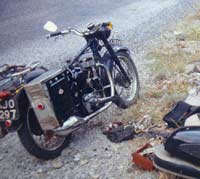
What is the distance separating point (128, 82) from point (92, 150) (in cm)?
130

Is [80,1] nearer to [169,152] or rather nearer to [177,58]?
[177,58]

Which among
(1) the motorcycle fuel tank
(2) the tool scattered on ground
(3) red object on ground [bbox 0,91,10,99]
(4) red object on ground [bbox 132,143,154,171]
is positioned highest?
(3) red object on ground [bbox 0,91,10,99]

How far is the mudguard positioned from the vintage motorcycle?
1091 millimetres

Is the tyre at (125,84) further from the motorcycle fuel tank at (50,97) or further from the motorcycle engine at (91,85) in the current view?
the motorcycle fuel tank at (50,97)

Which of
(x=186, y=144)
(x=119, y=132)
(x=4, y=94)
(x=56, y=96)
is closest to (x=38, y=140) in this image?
(x=56, y=96)

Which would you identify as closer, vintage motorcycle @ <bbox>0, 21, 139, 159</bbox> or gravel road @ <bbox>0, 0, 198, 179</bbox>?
vintage motorcycle @ <bbox>0, 21, 139, 159</bbox>

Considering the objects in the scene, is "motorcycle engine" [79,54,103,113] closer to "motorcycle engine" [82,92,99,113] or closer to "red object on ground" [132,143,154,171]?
"motorcycle engine" [82,92,99,113]

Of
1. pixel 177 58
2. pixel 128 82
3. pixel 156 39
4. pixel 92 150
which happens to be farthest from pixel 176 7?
pixel 92 150

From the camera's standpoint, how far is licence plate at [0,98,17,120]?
355cm

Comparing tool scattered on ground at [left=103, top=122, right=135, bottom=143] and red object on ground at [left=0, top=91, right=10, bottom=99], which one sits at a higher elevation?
red object on ground at [left=0, top=91, right=10, bottom=99]

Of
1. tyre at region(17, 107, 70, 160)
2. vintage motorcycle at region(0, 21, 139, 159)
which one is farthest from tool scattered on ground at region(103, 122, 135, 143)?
tyre at region(17, 107, 70, 160)

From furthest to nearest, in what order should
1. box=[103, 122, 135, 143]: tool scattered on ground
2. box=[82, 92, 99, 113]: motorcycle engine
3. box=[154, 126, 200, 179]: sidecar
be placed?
box=[82, 92, 99, 113]: motorcycle engine, box=[103, 122, 135, 143]: tool scattered on ground, box=[154, 126, 200, 179]: sidecar

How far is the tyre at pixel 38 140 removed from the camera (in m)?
3.71

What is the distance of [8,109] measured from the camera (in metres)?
3.58
